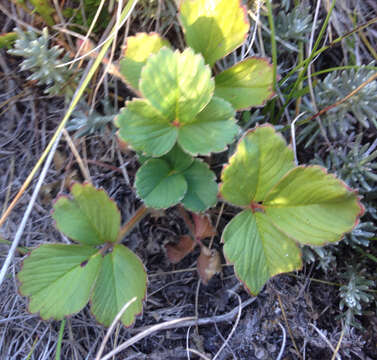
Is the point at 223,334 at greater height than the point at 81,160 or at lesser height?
lesser

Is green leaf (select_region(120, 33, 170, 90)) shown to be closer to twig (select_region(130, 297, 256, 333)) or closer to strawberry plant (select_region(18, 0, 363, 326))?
strawberry plant (select_region(18, 0, 363, 326))

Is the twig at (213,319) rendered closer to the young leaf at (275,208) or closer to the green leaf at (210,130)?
the young leaf at (275,208)

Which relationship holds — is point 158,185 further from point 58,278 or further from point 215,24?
point 215,24

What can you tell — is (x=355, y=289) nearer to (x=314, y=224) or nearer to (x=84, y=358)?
(x=314, y=224)

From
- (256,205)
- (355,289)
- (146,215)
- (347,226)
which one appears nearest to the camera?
(347,226)

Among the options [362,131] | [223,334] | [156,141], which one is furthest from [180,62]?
[223,334]

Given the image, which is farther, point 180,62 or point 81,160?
point 81,160

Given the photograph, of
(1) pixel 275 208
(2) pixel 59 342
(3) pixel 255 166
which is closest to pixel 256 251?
(1) pixel 275 208
